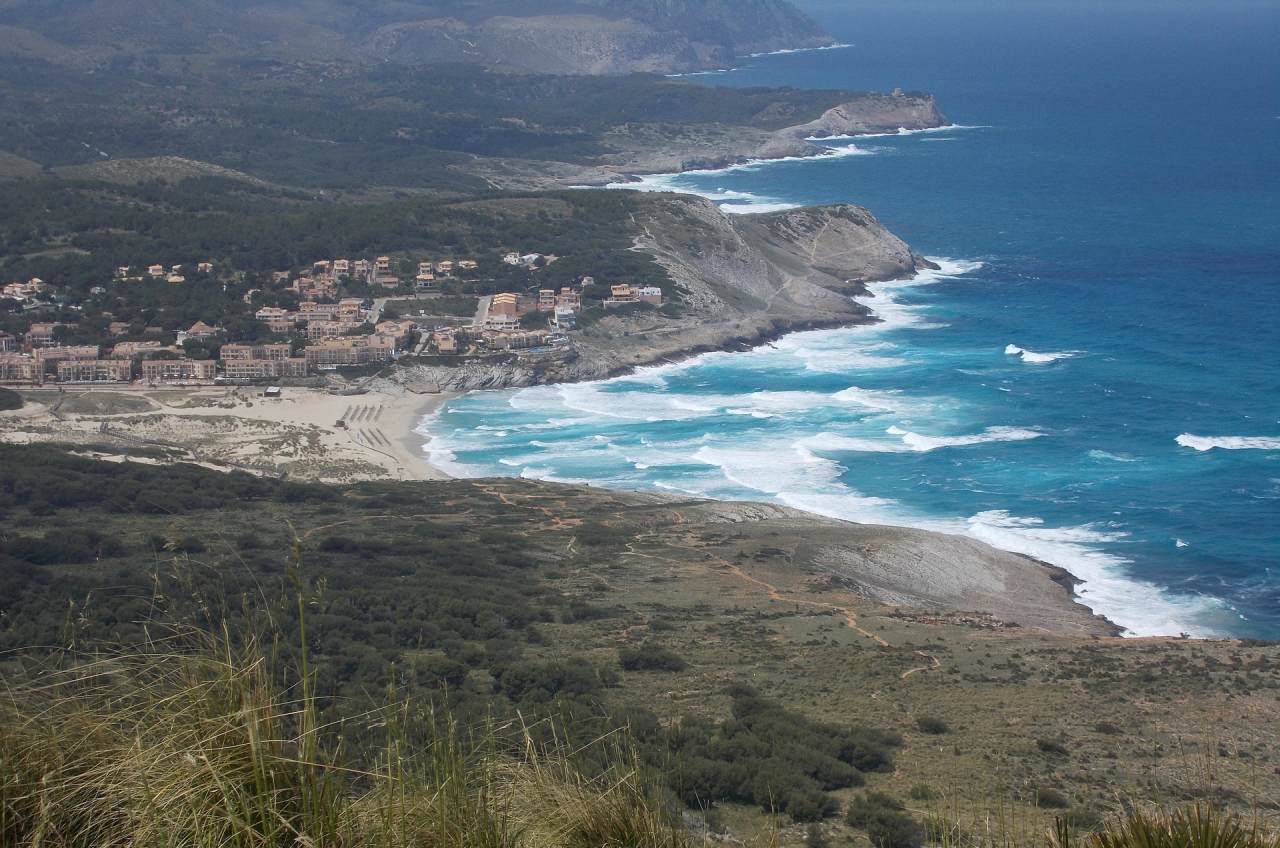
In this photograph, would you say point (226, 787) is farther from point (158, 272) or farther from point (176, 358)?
point (158, 272)

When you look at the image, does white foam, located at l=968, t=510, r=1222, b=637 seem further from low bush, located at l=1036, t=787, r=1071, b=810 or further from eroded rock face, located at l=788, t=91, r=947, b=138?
eroded rock face, located at l=788, t=91, r=947, b=138

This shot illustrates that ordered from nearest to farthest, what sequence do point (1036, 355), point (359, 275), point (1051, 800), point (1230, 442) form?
point (1051, 800), point (1230, 442), point (1036, 355), point (359, 275)

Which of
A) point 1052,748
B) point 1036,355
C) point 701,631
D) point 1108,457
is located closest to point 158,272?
point 1036,355

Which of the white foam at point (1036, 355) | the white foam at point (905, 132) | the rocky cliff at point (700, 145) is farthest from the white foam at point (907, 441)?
the white foam at point (905, 132)

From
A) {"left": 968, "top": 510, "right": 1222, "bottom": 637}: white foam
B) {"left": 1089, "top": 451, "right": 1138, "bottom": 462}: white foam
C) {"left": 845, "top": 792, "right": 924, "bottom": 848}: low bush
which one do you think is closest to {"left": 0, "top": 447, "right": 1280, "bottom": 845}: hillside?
{"left": 845, "top": 792, "right": 924, "bottom": 848}: low bush

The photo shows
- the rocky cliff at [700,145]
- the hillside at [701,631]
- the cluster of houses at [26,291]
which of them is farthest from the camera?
the rocky cliff at [700,145]

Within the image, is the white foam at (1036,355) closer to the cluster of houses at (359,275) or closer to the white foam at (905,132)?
the cluster of houses at (359,275)

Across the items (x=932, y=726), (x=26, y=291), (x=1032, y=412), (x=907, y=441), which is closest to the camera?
(x=932, y=726)
